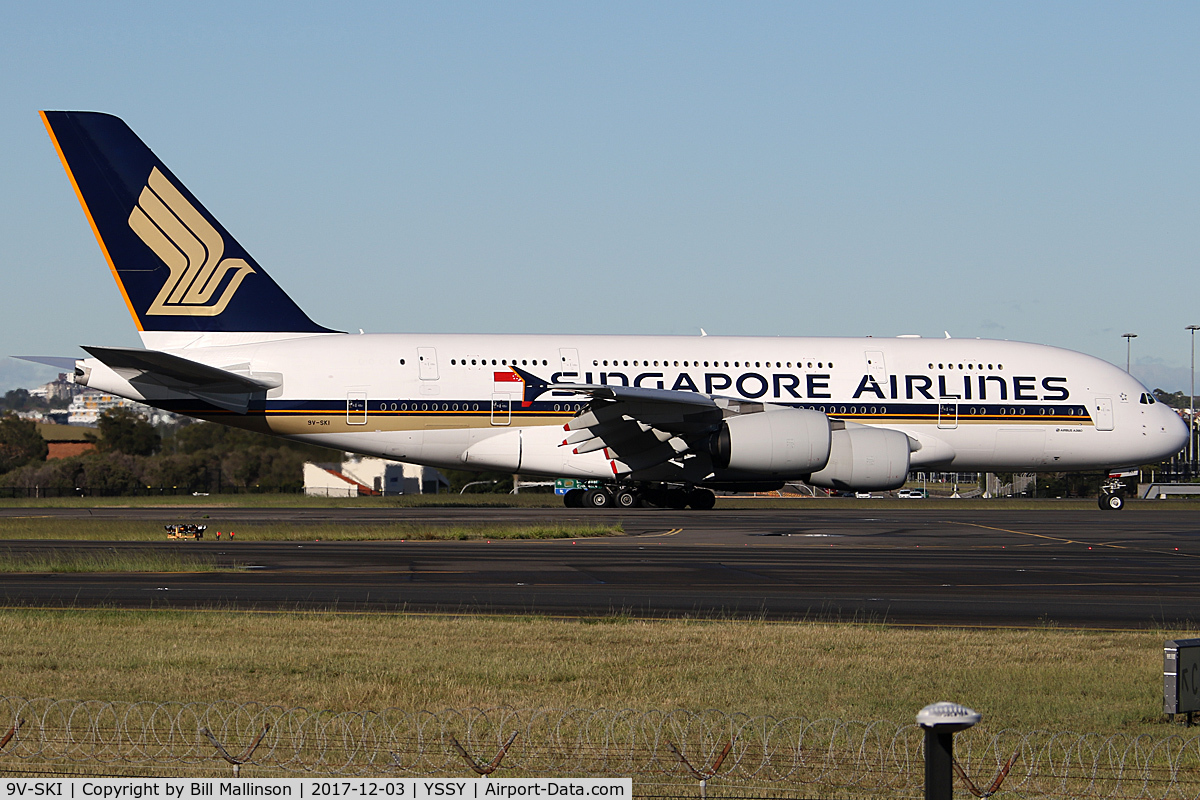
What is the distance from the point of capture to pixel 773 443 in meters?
35.5

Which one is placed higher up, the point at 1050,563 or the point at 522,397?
the point at 522,397

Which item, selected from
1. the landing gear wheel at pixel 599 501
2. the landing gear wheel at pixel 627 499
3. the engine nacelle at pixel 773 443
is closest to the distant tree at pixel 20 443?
the landing gear wheel at pixel 599 501

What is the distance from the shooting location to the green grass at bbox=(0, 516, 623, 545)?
26.8 m

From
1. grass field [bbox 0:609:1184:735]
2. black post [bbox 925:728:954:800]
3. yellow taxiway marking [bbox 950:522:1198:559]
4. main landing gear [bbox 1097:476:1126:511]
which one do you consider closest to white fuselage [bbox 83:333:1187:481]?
main landing gear [bbox 1097:476:1126:511]

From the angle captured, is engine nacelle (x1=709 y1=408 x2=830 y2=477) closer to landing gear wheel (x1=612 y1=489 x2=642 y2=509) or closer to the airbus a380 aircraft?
the airbus a380 aircraft

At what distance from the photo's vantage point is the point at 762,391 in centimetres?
3828

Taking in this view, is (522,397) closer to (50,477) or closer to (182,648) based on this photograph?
(182,648)

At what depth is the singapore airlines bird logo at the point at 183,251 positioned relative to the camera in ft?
119

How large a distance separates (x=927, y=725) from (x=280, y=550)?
2047 cm

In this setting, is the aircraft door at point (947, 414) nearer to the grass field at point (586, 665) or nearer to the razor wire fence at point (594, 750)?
the grass field at point (586, 665)

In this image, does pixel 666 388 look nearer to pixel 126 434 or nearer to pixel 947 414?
pixel 947 414

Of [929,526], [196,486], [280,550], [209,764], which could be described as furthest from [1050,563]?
[196,486]

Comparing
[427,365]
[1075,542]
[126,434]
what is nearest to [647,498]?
[427,365]

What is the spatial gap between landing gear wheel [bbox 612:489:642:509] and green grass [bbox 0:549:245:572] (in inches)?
755
